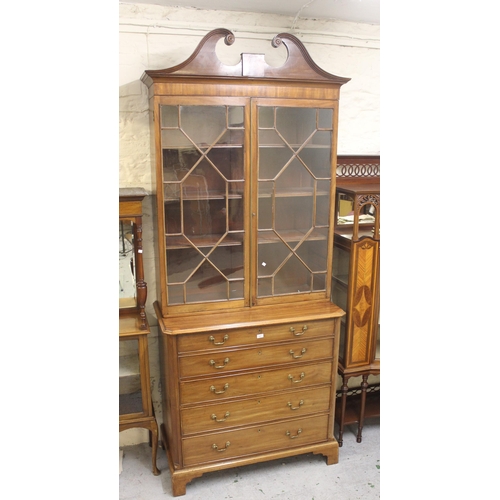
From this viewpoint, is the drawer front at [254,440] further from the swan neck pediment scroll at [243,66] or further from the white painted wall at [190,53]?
the swan neck pediment scroll at [243,66]

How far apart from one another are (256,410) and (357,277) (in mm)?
864

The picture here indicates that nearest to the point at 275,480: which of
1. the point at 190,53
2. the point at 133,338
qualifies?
the point at 133,338

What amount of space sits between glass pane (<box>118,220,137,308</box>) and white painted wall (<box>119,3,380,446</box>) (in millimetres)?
165

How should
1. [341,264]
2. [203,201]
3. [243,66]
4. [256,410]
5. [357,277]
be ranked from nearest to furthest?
[243,66], [203,201], [256,410], [357,277], [341,264]

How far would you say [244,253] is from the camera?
214cm

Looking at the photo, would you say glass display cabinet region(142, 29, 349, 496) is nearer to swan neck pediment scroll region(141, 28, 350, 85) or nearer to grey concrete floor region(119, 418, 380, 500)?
swan neck pediment scroll region(141, 28, 350, 85)

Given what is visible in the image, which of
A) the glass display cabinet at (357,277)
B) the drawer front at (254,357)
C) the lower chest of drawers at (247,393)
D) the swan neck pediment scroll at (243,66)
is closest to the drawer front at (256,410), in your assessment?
the lower chest of drawers at (247,393)

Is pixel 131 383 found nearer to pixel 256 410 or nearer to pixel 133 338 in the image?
pixel 133 338

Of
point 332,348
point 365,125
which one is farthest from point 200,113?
point 332,348

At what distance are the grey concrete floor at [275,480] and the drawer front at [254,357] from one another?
0.62m

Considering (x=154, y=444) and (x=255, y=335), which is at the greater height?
(x=255, y=335)

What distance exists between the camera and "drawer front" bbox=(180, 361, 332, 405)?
6.76 feet
